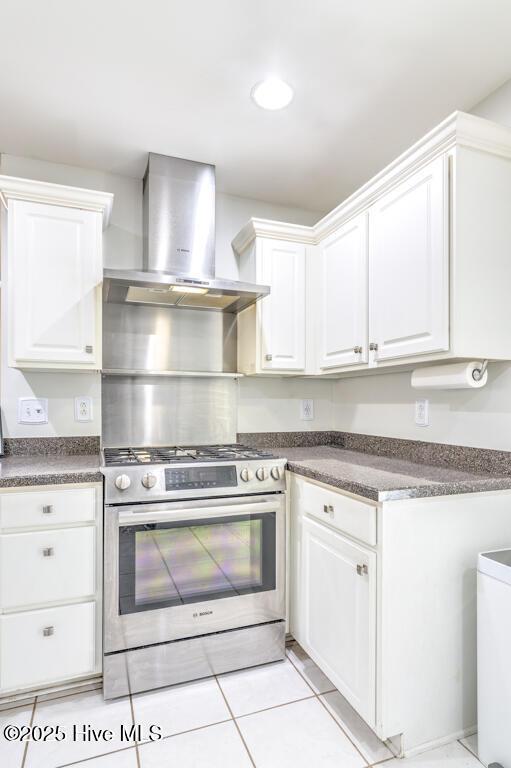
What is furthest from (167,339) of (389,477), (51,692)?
(51,692)

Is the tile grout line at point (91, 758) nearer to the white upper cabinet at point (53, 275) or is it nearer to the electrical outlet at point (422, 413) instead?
the white upper cabinet at point (53, 275)

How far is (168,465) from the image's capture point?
1880 millimetres

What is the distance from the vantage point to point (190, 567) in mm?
1921

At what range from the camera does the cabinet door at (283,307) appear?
8.14 ft

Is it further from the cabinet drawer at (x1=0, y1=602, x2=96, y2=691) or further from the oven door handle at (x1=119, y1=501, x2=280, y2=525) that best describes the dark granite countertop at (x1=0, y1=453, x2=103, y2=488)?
the cabinet drawer at (x1=0, y1=602, x2=96, y2=691)

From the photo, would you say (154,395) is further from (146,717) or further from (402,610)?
(402,610)

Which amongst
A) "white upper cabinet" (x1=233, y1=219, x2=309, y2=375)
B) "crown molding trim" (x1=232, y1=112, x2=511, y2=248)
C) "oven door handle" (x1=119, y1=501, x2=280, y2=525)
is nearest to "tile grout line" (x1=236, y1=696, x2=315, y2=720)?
"oven door handle" (x1=119, y1=501, x2=280, y2=525)

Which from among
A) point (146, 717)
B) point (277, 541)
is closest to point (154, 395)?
point (277, 541)

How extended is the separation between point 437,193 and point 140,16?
3.97 feet

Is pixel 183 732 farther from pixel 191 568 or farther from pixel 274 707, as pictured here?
pixel 191 568

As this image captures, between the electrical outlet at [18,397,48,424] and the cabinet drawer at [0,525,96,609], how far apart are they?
0.77m

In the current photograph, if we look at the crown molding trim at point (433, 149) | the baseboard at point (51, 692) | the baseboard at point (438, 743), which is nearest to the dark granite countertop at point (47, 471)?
the baseboard at point (51, 692)

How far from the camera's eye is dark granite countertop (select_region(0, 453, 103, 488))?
1727 mm

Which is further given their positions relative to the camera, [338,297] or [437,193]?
[338,297]
